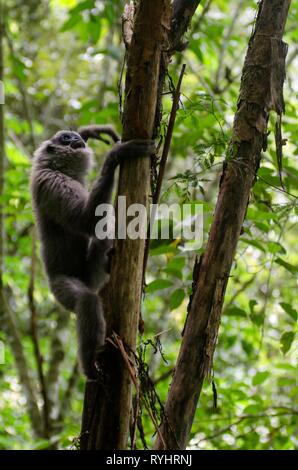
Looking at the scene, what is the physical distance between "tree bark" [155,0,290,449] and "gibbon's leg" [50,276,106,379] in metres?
1.08

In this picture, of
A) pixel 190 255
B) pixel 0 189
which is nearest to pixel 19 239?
pixel 0 189

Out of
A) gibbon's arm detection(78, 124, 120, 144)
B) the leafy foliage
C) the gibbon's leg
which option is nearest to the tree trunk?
the leafy foliage

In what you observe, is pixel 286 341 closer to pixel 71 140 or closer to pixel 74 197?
pixel 74 197

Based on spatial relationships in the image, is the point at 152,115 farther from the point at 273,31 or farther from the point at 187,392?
the point at 187,392

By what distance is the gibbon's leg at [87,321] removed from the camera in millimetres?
4008

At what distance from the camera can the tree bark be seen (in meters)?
2.73

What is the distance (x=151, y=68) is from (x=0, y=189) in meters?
4.54

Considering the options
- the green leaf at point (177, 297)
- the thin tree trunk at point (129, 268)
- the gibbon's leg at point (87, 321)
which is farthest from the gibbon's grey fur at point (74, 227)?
the thin tree trunk at point (129, 268)

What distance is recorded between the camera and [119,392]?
2988 millimetres

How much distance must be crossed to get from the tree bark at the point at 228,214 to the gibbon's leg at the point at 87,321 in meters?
1.08

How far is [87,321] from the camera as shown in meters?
4.07

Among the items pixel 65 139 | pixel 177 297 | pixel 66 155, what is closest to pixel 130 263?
pixel 177 297

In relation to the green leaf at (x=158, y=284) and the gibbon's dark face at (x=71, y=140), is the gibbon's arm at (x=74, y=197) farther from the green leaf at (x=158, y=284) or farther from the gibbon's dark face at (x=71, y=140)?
the green leaf at (x=158, y=284)

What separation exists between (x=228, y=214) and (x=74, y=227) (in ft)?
6.07
